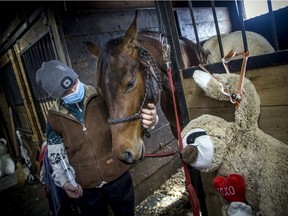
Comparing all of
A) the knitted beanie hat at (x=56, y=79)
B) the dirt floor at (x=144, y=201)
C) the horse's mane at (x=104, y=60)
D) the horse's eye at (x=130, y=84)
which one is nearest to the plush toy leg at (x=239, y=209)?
the horse's eye at (x=130, y=84)

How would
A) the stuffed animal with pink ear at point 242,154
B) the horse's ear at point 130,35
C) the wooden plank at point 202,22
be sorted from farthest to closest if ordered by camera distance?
the wooden plank at point 202,22 < the horse's ear at point 130,35 < the stuffed animal with pink ear at point 242,154

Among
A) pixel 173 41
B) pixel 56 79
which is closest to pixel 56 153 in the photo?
pixel 56 79

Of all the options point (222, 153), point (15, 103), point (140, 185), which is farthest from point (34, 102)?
point (222, 153)

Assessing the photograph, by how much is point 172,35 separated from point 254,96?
0.64m

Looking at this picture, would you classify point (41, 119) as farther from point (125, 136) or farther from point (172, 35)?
point (172, 35)

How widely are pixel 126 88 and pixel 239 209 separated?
0.99m

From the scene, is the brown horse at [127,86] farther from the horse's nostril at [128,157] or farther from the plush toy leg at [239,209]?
the plush toy leg at [239,209]

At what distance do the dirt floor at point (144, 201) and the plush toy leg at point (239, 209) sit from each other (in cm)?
229

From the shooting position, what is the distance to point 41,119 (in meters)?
4.38

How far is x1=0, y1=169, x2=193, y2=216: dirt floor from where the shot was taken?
3.13 meters

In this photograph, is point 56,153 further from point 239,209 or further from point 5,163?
point 5,163

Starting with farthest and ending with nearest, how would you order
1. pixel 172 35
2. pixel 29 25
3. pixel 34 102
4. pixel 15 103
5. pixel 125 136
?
pixel 15 103
pixel 34 102
pixel 29 25
pixel 125 136
pixel 172 35

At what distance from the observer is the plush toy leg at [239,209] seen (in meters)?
0.83

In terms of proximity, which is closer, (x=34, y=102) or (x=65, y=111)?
(x=65, y=111)
